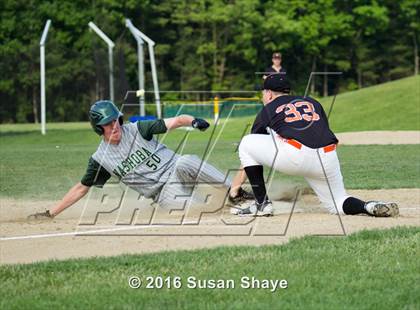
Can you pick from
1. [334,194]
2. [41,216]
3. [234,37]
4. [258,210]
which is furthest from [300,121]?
[234,37]

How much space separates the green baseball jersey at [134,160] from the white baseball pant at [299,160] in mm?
1027

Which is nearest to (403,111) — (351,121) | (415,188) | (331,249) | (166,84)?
(351,121)

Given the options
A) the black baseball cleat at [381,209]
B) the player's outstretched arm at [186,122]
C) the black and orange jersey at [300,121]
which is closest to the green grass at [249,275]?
the black baseball cleat at [381,209]

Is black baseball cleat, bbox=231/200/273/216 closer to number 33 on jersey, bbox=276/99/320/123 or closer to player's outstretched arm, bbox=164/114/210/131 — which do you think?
number 33 on jersey, bbox=276/99/320/123

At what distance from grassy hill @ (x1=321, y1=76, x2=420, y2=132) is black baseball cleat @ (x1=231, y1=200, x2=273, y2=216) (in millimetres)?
18828

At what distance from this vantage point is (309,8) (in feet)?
199

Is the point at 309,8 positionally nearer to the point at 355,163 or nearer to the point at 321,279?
the point at 355,163

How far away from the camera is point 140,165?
362 inches

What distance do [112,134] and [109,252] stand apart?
2.47 m

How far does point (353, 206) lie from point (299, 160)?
748 millimetres

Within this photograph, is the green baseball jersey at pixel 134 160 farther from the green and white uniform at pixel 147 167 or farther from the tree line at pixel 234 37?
the tree line at pixel 234 37

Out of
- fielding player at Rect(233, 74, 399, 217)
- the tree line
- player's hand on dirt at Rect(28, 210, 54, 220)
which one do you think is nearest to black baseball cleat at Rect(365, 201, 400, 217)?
fielding player at Rect(233, 74, 399, 217)

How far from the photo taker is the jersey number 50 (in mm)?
8422

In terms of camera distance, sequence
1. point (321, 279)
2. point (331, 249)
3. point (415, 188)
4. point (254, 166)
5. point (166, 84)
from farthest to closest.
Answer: point (166, 84), point (415, 188), point (254, 166), point (331, 249), point (321, 279)
